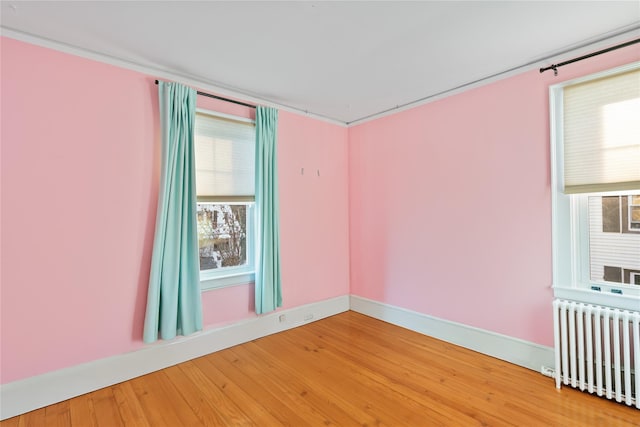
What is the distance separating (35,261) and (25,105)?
3.65 ft

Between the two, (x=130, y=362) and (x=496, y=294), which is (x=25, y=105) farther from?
(x=496, y=294)

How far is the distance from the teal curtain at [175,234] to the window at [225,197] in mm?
201

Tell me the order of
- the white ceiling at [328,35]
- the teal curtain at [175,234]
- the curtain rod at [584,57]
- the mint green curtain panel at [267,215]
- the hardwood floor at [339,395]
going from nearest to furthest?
1. the white ceiling at [328,35]
2. the hardwood floor at [339,395]
3. the curtain rod at [584,57]
4. the teal curtain at [175,234]
5. the mint green curtain panel at [267,215]

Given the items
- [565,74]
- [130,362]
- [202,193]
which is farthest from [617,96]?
[130,362]

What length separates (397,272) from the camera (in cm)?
365

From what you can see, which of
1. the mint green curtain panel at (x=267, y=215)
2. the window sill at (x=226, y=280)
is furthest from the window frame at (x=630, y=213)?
the window sill at (x=226, y=280)

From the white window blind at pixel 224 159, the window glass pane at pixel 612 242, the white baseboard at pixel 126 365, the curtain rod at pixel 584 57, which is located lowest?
the white baseboard at pixel 126 365

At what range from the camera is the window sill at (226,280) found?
294cm

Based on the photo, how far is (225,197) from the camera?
3029 millimetres

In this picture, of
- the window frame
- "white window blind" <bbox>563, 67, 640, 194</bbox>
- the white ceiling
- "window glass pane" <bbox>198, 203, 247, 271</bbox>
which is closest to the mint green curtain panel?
"window glass pane" <bbox>198, 203, 247, 271</bbox>

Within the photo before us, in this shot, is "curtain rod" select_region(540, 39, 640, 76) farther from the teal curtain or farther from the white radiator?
the teal curtain

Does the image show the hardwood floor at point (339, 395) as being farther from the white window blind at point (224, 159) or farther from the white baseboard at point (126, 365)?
the white window blind at point (224, 159)

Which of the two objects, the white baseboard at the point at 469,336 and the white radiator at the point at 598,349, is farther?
the white baseboard at the point at 469,336

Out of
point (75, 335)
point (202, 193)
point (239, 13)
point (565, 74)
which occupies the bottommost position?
point (75, 335)
